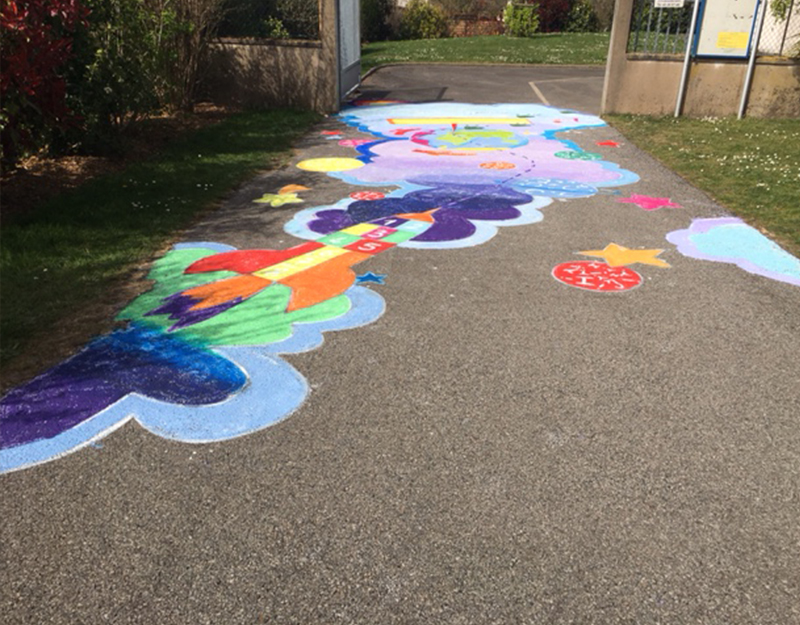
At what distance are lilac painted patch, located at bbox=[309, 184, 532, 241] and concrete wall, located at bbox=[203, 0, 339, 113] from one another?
234 inches

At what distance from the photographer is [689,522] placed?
105 inches

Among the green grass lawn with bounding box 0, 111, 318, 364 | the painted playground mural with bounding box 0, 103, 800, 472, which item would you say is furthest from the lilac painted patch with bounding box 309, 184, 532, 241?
the green grass lawn with bounding box 0, 111, 318, 364

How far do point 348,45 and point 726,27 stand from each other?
737 cm

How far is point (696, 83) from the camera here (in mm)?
12266

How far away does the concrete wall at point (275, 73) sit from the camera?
41.2 ft

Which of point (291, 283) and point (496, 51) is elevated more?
point (496, 51)

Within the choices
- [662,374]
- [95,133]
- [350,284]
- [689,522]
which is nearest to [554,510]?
[689,522]

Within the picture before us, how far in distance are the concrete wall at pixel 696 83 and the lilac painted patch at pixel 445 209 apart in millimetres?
6270

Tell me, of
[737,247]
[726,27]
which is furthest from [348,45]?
[737,247]

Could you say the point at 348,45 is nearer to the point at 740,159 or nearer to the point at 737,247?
the point at 740,159

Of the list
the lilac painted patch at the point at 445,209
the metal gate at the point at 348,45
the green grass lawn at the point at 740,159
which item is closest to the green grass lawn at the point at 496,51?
the metal gate at the point at 348,45

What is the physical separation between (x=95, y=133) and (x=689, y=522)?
321 inches

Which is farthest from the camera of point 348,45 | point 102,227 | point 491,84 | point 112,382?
point 491,84

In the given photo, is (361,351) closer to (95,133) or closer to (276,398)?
(276,398)
